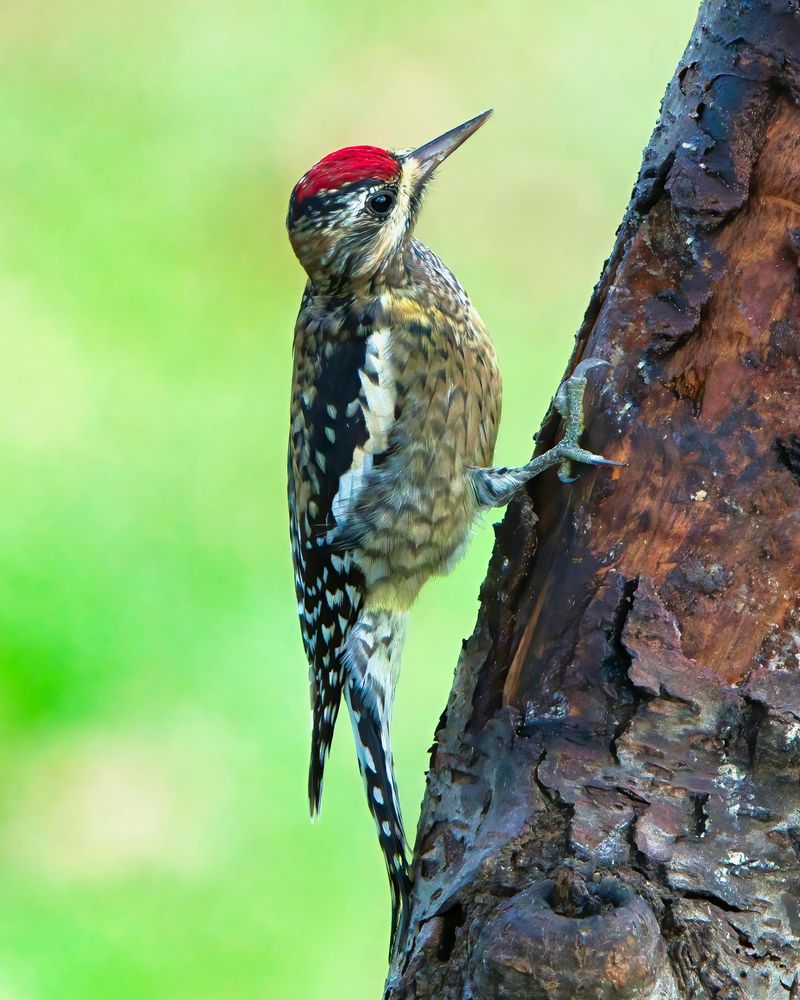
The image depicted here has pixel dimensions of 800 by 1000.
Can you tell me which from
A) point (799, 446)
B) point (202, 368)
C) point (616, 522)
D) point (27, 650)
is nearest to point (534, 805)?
point (616, 522)

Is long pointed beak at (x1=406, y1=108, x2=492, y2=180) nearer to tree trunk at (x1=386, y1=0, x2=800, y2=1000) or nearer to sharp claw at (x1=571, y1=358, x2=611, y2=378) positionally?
tree trunk at (x1=386, y1=0, x2=800, y2=1000)

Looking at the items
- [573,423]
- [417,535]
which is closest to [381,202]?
[417,535]

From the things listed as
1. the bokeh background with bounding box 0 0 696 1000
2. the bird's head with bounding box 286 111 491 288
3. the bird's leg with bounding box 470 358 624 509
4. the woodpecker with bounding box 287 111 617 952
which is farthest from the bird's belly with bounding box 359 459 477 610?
the bokeh background with bounding box 0 0 696 1000

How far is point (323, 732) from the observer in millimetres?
3439

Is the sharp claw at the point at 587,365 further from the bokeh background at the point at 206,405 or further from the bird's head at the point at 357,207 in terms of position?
the bokeh background at the point at 206,405

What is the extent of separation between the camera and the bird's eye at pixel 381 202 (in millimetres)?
3453

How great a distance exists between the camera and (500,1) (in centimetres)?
704

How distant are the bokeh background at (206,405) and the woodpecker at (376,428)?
1430 mm

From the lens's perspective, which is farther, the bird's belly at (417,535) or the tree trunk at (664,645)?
the bird's belly at (417,535)

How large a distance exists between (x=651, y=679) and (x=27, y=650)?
3560mm

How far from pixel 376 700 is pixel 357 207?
127 cm

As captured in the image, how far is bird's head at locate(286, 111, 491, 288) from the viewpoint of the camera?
134 inches

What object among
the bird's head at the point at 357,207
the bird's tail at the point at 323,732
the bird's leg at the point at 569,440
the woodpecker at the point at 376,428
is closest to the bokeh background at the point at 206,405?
the bird's tail at the point at 323,732

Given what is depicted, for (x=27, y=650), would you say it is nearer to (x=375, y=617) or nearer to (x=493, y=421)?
(x=375, y=617)
